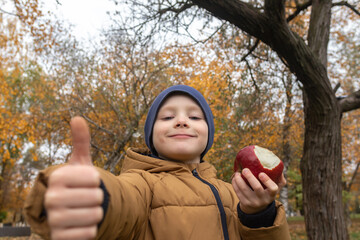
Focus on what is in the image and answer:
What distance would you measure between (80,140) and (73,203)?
0.17 metres

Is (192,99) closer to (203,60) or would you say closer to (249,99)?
(249,99)

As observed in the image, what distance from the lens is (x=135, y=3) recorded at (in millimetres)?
5375

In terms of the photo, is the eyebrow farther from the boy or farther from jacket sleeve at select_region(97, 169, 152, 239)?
jacket sleeve at select_region(97, 169, 152, 239)

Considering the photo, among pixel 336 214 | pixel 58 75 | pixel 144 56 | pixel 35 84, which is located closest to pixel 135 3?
pixel 144 56

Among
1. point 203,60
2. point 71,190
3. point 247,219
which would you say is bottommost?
point 247,219

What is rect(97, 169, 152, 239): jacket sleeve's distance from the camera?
87 centimetres

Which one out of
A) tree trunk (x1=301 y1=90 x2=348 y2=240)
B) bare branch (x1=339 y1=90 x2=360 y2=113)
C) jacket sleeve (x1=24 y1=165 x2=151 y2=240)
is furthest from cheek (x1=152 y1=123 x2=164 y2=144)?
bare branch (x1=339 y1=90 x2=360 y2=113)

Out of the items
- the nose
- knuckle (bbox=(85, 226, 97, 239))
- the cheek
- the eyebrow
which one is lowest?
knuckle (bbox=(85, 226, 97, 239))

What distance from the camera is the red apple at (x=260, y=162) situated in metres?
1.50

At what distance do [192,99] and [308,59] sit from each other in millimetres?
2486

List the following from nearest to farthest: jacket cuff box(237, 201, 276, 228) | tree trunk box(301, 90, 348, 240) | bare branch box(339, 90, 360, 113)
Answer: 1. jacket cuff box(237, 201, 276, 228)
2. tree trunk box(301, 90, 348, 240)
3. bare branch box(339, 90, 360, 113)

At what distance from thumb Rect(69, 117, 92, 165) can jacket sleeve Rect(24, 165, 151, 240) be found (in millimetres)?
118

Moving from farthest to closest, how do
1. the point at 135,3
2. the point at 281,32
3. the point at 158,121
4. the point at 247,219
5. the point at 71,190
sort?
the point at 135,3
the point at 281,32
the point at 158,121
the point at 247,219
the point at 71,190

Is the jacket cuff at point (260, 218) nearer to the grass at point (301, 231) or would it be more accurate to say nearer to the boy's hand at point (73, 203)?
the boy's hand at point (73, 203)
